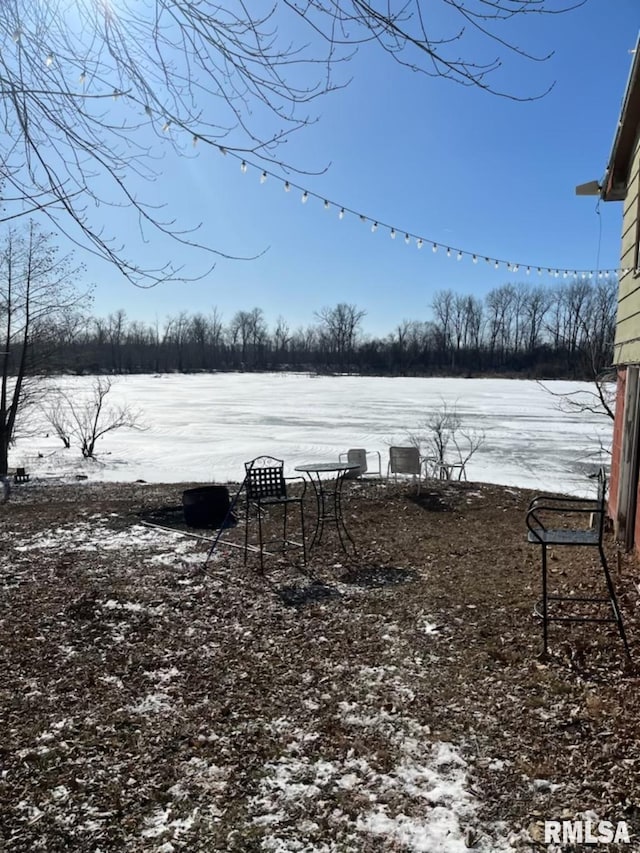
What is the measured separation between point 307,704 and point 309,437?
53.2 feet

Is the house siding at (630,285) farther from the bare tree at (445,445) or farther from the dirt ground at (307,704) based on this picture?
the bare tree at (445,445)

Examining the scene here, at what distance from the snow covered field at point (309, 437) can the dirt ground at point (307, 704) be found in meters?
6.02

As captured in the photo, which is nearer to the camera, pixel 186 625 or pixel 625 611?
pixel 625 611

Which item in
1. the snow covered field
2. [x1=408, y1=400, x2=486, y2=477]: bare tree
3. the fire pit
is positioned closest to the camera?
the fire pit

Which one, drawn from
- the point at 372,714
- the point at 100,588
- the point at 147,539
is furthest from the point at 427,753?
the point at 147,539

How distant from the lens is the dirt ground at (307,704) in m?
2.34

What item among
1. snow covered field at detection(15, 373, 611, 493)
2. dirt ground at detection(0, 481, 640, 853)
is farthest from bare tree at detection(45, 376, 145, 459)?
dirt ground at detection(0, 481, 640, 853)

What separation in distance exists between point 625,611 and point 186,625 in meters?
3.16

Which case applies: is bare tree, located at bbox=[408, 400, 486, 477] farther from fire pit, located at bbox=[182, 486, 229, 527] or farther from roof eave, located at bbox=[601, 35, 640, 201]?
roof eave, located at bbox=[601, 35, 640, 201]

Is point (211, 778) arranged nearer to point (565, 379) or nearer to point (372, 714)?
point (372, 714)

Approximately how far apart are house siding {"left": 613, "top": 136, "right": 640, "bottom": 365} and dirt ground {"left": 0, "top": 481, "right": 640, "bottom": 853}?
2.04 metres

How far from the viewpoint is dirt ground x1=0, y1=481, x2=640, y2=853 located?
2.34m

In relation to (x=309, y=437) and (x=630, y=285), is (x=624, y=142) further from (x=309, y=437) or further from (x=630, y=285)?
(x=309, y=437)

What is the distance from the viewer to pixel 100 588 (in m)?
5.05
